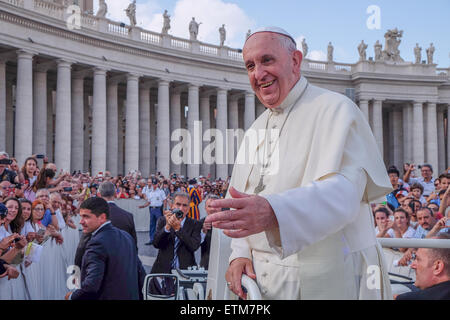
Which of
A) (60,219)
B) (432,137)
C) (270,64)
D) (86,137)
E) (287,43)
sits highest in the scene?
(432,137)

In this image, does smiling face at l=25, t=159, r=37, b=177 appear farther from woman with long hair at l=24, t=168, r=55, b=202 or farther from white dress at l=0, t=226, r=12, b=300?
white dress at l=0, t=226, r=12, b=300

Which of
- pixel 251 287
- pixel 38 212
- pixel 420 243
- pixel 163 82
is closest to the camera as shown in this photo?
pixel 251 287

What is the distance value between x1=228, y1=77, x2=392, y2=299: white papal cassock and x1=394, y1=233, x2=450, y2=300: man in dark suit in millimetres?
1984

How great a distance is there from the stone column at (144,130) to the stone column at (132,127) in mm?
5325

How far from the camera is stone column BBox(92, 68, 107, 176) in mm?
44769

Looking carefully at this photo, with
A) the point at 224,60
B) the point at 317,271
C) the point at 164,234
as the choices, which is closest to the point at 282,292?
the point at 317,271

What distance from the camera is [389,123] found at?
71812 millimetres

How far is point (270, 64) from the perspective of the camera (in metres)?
3.21

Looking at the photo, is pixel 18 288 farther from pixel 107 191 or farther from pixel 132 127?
pixel 132 127

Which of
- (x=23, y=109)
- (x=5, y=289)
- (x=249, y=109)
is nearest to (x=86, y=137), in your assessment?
(x=23, y=109)

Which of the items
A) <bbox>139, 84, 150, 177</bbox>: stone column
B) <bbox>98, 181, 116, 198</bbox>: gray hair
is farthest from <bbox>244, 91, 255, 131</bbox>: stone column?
<bbox>98, 181, 116, 198</bbox>: gray hair

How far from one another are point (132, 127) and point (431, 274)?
4541cm

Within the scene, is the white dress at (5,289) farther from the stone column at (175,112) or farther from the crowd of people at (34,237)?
the stone column at (175,112)
